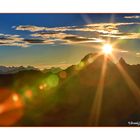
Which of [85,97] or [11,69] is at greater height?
[11,69]

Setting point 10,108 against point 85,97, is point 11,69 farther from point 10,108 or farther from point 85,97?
point 85,97

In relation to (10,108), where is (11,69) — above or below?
above

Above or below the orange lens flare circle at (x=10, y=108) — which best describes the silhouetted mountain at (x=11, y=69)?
above

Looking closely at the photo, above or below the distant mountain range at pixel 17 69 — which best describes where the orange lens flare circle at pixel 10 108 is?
below

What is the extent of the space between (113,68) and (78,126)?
46cm

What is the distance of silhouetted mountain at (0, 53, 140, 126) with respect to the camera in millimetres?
3125

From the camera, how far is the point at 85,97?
3135 millimetres

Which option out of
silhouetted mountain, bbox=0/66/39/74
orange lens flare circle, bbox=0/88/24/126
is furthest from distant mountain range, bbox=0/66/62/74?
orange lens flare circle, bbox=0/88/24/126

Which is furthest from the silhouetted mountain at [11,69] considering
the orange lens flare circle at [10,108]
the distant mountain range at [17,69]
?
the orange lens flare circle at [10,108]

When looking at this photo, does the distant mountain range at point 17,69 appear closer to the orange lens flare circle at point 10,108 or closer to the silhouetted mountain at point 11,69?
the silhouetted mountain at point 11,69

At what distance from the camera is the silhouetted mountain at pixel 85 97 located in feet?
10.3

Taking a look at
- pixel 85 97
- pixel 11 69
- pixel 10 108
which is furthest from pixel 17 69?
pixel 85 97

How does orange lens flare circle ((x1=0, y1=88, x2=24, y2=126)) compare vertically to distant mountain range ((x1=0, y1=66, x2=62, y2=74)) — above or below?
below

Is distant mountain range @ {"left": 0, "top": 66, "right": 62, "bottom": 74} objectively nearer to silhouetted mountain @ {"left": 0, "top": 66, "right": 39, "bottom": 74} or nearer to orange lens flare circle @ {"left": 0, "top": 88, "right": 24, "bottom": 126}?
silhouetted mountain @ {"left": 0, "top": 66, "right": 39, "bottom": 74}
